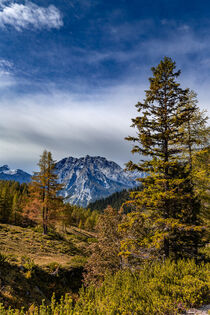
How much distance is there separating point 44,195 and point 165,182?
23.1 meters

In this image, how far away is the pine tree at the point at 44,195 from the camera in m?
27.0

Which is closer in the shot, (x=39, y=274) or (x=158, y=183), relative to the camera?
(x=158, y=183)

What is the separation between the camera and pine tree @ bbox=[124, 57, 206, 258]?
9.30m

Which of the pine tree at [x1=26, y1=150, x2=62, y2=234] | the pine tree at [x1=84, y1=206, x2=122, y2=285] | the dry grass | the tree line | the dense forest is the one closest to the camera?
the dense forest

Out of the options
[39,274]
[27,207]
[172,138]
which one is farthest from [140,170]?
[27,207]

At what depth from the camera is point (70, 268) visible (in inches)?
643

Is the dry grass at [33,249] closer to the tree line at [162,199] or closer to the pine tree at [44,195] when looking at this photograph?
the pine tree at [44,195]

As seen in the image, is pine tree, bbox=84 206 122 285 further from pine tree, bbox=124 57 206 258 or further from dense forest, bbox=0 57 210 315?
pine tree, bbox=124 57 206 258

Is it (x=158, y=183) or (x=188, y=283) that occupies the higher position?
(x=158, y=183)

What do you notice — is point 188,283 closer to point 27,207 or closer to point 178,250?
point 178,250

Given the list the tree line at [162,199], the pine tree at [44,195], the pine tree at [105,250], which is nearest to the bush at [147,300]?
the tree line at [162,199]

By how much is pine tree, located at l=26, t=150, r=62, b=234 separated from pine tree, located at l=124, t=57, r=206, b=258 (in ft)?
67.1

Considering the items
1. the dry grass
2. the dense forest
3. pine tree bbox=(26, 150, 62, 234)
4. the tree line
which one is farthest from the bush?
pine tree bbox=(26, 150, 62, 234)

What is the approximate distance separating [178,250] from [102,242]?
5.94 m
